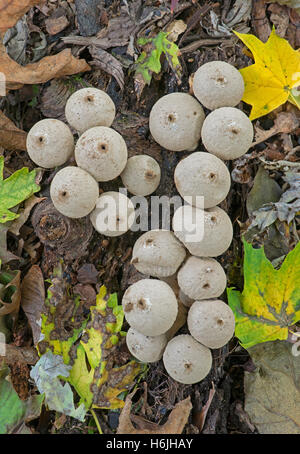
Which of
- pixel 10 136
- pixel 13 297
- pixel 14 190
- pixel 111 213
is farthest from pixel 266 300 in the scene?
pixel 10 136

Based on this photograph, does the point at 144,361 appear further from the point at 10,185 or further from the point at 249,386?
the point at 10,185

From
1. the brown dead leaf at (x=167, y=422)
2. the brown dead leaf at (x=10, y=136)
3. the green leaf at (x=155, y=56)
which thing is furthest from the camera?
the brown dead leaf at (x=10, y=136)

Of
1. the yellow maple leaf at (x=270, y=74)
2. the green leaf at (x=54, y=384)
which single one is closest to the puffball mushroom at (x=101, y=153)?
the yellow maple leaf at (x=270, y=74)

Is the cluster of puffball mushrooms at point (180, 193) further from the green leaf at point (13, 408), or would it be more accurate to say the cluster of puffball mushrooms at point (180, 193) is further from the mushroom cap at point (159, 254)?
the green leaf at point (13, 408)

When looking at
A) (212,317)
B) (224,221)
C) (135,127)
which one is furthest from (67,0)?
(212,317)

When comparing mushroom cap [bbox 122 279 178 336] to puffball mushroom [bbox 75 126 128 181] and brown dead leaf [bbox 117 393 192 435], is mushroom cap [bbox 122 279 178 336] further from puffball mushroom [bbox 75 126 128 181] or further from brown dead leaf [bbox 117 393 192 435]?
puffball mushroom [bbox 75 126 128 181]

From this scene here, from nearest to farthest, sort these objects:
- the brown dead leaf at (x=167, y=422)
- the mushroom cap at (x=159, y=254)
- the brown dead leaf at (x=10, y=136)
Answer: the mushroom cap at (x=159, y=254) → the brown dead leaf at (x=167, y=422) → the brown dead leaf at (x=10, y=136)
